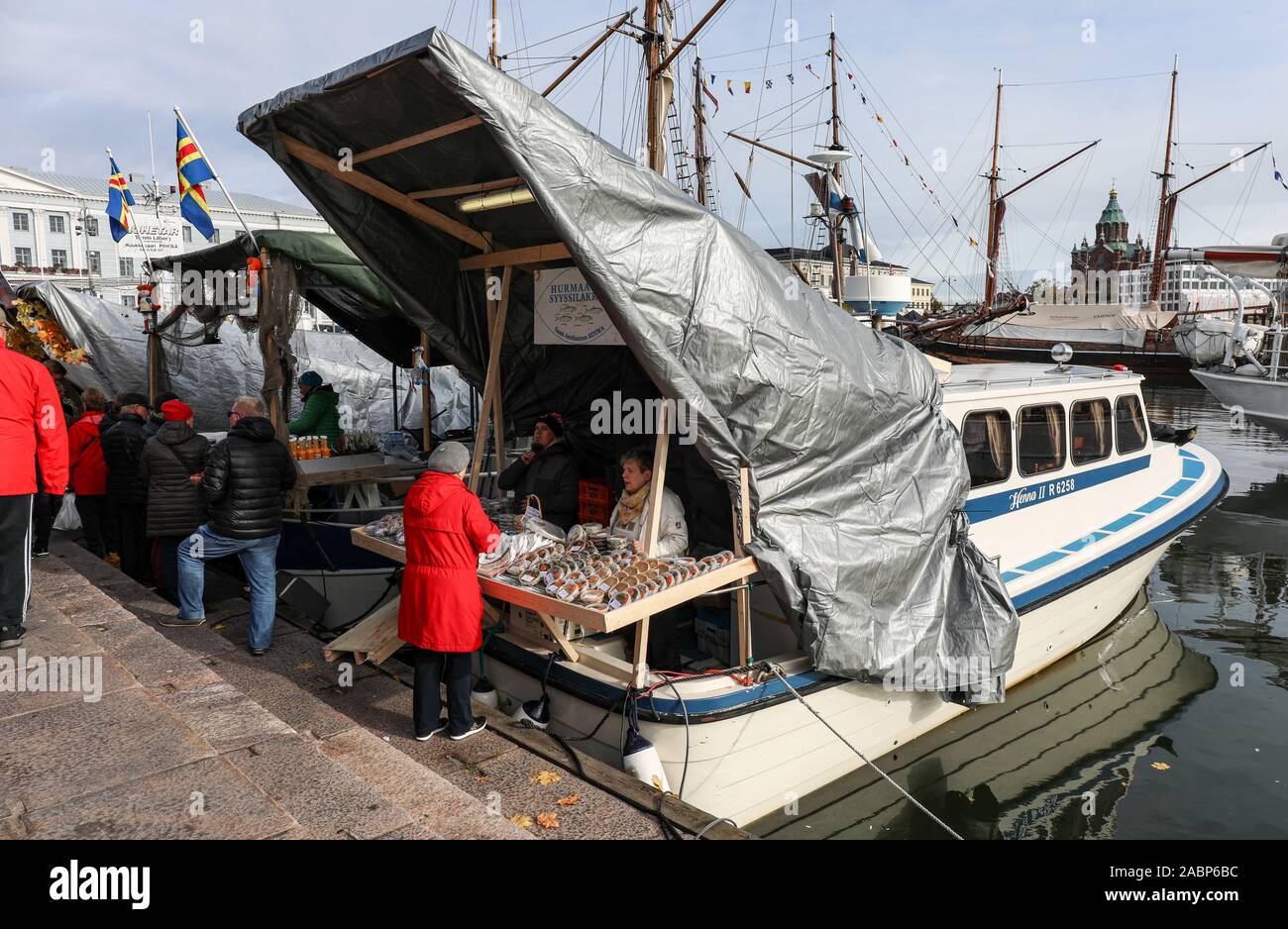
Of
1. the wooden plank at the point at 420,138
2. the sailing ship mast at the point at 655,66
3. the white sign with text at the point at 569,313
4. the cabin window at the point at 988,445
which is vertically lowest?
the cabin window at the point at 988,445

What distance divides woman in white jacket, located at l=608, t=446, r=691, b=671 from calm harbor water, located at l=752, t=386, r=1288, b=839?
4.07 feet

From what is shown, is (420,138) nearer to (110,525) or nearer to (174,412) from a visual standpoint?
(174,412)

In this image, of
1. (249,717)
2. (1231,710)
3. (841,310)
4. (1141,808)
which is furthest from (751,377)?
(1231,710)

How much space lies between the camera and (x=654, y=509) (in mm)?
5043

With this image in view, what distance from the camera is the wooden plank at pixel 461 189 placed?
5.45m

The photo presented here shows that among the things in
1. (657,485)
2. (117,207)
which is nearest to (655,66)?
(117,207)

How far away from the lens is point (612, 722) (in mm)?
5008

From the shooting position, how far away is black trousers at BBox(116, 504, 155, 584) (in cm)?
866

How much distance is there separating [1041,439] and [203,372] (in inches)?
506

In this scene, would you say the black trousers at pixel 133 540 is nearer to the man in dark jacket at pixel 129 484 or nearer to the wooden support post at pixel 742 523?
the man in dark jacket at pixel 129 484

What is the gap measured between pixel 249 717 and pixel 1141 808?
619 cm

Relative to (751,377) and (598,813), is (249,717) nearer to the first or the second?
(598,813)

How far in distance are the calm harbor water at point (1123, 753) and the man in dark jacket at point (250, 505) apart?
151 inches

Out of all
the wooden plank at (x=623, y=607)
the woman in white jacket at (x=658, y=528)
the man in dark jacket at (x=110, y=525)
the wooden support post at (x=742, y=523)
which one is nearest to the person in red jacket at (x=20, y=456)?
the wooden plank at (x=623, y=607)
